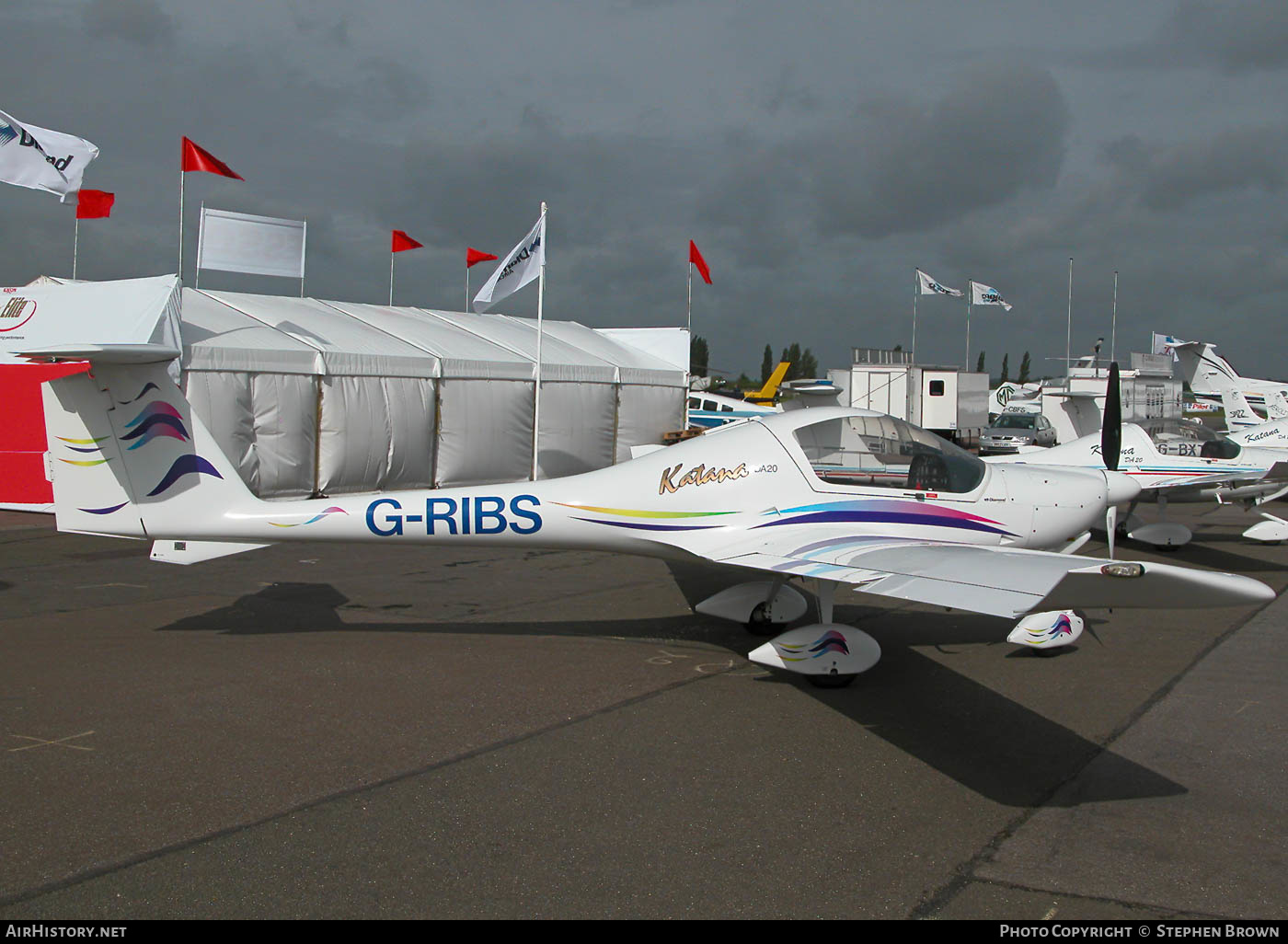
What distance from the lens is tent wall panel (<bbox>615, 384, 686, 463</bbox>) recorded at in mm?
23734

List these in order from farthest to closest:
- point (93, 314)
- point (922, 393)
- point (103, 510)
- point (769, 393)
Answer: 1. point (769, 393)
2. point (922, 393)
3. point (93, 314)
4. point (103, 510)

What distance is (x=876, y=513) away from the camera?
7555 millimetres

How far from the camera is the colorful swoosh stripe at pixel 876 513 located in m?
7.54

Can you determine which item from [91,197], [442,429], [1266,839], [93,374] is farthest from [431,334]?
[1266,839]

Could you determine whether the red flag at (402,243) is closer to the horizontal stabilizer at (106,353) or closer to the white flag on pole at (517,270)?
the white flag on pole at (517,270)

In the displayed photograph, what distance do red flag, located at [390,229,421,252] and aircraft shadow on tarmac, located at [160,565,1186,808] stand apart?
16.8 metres

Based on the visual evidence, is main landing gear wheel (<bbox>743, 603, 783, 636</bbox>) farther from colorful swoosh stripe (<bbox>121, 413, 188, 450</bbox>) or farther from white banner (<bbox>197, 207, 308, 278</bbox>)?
white banner (<bbox>197, 207, 308, 278</bbox>)

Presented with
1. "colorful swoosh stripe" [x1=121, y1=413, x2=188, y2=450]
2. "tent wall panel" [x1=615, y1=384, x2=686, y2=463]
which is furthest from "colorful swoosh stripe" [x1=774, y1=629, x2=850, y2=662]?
"tent wall panel" [x1=615, y1=384, x2=686, y2=463]

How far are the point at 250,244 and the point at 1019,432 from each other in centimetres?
2571

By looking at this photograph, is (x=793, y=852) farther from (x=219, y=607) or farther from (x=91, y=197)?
(x=91, y=197)

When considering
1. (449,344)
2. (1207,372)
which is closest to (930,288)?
(1207,372)

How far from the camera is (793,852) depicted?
166 inches

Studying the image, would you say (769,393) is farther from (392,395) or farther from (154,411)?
(154,411)
